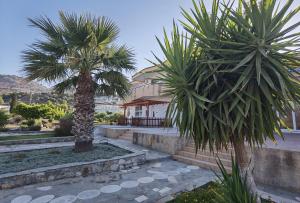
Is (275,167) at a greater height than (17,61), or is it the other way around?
(17,61)

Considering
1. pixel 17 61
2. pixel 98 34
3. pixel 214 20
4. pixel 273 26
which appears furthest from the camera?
pixel 98 34

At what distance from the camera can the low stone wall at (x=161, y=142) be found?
32.0ft

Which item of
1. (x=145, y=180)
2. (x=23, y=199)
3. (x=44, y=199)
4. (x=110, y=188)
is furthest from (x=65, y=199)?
(x=145, y=180)

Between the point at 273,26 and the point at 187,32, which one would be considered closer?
the point at 273,26

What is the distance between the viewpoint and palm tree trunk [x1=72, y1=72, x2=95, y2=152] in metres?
8.69

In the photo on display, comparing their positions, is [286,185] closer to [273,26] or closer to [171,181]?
[171,181]

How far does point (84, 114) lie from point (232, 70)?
7.61 m

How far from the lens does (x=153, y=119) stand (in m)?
20.5

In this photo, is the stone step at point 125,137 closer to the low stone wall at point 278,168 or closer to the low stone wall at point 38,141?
the low stone wall at point 38,141

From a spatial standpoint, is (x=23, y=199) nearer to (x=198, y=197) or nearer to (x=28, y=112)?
(x=198, y=197)

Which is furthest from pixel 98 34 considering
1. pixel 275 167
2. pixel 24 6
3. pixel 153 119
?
pixel 153 119

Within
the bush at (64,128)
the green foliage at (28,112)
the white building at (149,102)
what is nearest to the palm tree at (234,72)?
the bush at (64,128)

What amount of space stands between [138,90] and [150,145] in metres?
15.7

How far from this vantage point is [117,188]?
559 centimetres
